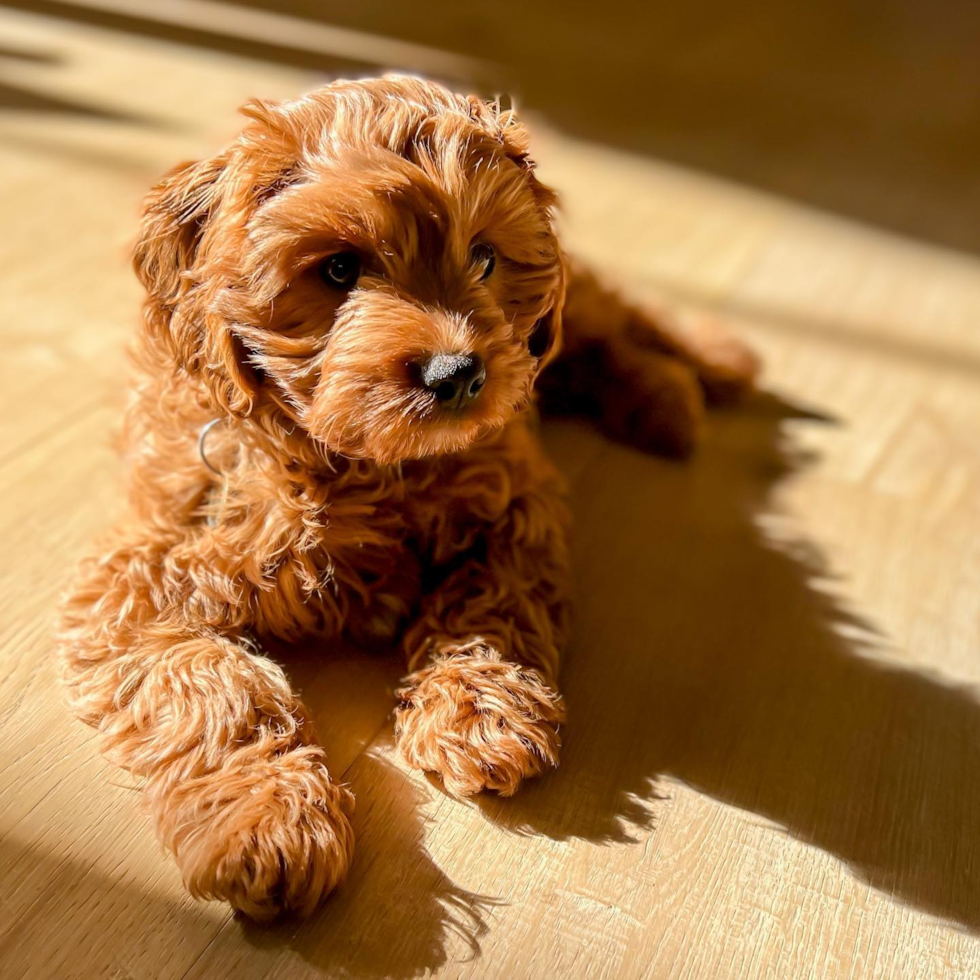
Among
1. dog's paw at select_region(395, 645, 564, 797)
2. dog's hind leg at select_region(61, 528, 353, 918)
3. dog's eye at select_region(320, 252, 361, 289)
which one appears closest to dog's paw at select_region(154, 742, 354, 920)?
dog's hind leg at select_region(61, 528, 353, 918)

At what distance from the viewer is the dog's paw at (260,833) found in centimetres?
→ 132

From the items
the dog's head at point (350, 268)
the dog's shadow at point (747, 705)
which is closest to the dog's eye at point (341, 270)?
the dog's head at point (350, 268)

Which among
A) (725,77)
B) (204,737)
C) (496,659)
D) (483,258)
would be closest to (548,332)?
(483,258)

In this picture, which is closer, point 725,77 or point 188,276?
point 188,276

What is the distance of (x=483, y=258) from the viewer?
5.18 feet

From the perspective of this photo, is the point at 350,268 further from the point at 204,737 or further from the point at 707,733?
the point at 707,733

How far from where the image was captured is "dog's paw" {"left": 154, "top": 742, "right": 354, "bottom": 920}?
1.32 meters

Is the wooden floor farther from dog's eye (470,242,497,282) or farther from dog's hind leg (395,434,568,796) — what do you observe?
dog's eye (470,242,497,282)

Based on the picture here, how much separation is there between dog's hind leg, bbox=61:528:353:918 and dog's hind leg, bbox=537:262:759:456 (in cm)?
105

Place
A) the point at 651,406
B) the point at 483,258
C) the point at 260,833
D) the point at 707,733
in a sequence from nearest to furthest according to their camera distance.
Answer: the point at 260,833 < the point at 483,258 < the point at 707,733 < the point at 651,406

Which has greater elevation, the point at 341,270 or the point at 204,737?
the point at 341,270

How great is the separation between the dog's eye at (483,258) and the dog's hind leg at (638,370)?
28.8 inches

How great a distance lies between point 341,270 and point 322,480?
1.11ft

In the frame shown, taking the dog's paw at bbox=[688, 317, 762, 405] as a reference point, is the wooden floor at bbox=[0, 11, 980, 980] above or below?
below
